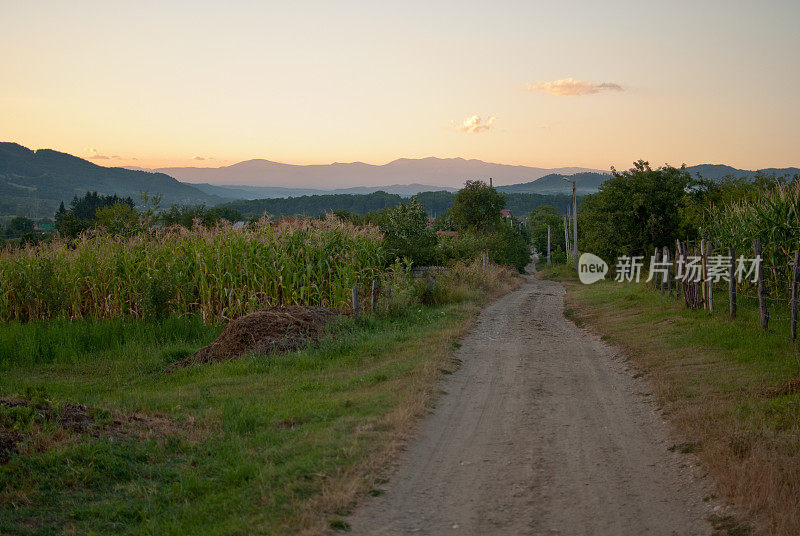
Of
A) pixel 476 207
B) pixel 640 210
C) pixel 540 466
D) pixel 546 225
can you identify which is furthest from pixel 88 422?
pixel 546 225

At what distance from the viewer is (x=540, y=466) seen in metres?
6.52

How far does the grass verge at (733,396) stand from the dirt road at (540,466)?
32 centimetres

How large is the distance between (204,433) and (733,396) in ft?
23.4

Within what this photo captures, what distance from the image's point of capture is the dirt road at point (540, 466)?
5.19 metres

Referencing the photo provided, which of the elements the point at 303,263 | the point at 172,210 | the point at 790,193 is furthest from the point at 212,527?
the point at 172,210

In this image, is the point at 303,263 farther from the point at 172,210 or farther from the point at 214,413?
the point at 172,210

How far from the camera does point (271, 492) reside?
5496 millimetres

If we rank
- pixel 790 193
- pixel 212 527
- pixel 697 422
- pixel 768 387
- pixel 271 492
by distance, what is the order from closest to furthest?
pixel 212 527
pixel 271 492
pixel 697 422
pixel 768 387
pixel 790 193

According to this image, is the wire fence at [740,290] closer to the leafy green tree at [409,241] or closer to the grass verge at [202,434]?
the grass verge at [202,434]

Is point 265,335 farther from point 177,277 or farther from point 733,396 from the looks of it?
point 733,396

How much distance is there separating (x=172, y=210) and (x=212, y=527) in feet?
Answer: 147

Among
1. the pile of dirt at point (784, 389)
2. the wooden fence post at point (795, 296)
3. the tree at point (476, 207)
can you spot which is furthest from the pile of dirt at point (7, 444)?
the tree at point (476, 207)

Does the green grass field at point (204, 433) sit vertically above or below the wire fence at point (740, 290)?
below

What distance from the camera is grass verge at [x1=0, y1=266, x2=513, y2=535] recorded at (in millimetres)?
5211
